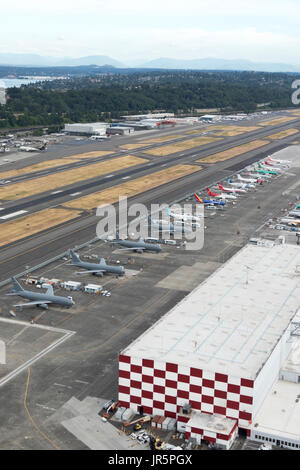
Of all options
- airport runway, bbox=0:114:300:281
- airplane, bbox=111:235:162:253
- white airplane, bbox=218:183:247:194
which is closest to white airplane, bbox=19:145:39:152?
airport runway, bbox=0:114:300:281

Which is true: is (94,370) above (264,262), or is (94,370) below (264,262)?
below

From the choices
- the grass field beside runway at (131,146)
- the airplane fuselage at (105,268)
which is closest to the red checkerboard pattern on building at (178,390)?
the airplane fuselage at (105,268)

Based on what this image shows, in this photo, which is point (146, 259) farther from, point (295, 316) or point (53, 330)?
point (295, 316)

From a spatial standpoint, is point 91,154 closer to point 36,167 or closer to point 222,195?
point 36,167

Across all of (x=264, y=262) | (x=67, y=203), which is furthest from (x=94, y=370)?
(x=67, y=203)

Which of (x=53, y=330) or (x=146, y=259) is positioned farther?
(x=146, y=259)

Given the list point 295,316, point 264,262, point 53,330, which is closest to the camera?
point 295,316
